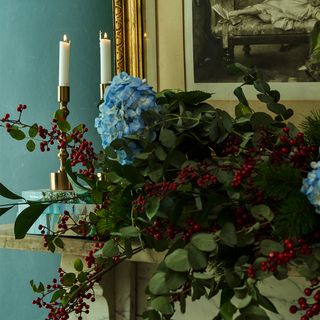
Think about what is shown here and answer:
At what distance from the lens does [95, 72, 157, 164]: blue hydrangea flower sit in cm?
103

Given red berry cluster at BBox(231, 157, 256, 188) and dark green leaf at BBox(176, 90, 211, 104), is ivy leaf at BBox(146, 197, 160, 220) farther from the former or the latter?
dark green leaf at BBox(176, 90, 211, 104)

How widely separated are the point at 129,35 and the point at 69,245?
443mm

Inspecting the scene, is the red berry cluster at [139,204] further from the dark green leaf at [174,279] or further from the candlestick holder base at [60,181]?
the candlestick holder base at [60,181]

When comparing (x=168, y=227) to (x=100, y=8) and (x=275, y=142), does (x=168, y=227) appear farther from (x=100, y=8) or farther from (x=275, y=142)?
(x=100, y=8)

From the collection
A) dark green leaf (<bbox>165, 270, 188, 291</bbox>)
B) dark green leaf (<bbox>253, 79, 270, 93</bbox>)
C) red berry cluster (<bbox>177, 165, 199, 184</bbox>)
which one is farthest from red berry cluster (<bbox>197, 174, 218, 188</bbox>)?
dark green leaf (<bbox>253, 79, 270, 93</bbox>)

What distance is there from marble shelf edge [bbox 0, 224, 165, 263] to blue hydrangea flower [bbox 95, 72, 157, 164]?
0.89ft

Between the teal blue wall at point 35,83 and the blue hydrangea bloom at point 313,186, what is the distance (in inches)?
34.1

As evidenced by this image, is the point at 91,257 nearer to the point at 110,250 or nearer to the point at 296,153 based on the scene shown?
the point at 110,250

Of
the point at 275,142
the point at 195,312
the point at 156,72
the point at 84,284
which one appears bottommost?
the point at 195,312

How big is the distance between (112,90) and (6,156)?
88 centimetres

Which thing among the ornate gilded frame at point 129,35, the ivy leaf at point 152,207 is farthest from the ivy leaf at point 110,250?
the ornate gilded frame at point 129,35

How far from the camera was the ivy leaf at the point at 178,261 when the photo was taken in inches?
33.7

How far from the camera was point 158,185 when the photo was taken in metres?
0.93

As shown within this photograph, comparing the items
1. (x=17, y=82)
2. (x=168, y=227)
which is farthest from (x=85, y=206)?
(x=17, y=82)
